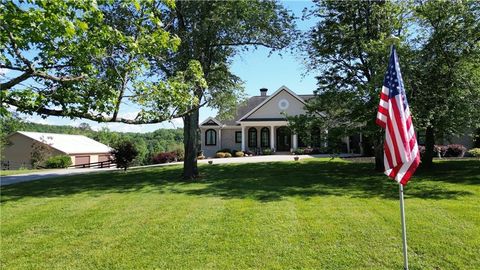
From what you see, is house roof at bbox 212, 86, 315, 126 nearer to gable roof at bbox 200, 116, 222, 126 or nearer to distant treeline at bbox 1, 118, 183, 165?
gable roof at bbox 200, 116, 222, 126

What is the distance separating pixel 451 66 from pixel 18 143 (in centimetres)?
5390

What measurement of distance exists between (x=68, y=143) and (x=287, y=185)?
5008cm

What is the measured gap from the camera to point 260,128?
38.9m

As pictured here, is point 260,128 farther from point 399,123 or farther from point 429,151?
point 399,123

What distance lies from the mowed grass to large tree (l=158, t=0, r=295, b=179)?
17.4 feet

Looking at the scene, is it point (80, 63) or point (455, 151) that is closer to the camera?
point (80, 63)

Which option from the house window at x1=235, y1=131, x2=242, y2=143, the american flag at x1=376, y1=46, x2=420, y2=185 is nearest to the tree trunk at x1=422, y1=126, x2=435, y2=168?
the american flag at x1=376, y1=46, x2=420, y2=185

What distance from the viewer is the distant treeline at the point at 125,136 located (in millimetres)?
8696

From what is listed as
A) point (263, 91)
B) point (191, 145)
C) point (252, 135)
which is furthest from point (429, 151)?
point (263, 91)

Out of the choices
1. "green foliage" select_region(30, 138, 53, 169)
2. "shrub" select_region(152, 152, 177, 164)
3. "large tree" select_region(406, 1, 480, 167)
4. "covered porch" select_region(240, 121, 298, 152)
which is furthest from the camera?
"green foliage" select_region(30, 138, 53, 169)

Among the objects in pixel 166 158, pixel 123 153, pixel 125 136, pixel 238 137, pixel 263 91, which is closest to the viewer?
pixel 123 153

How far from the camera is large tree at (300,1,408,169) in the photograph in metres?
16.2

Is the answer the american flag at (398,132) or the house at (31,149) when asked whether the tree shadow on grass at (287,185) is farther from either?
the house at (31,149)

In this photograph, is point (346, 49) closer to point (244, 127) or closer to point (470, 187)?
point (470, 187)
